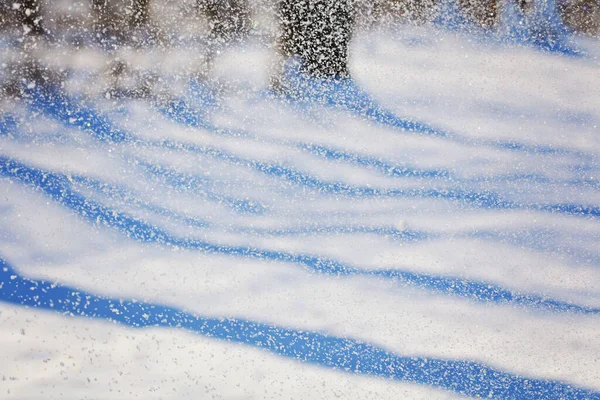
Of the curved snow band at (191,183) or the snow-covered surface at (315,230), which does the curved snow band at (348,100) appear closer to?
the snow-covered surface at (315,230)

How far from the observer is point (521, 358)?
960mm

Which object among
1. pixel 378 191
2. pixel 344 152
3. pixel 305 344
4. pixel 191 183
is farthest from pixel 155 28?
pixel 305 344

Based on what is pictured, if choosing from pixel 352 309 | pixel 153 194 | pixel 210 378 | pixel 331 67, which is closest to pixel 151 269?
pixel 153 194

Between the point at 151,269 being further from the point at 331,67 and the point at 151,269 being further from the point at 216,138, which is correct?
the point at 331,67

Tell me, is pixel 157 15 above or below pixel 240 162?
above

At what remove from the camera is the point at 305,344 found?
3.14 ft

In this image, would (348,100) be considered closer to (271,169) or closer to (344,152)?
(344,152)

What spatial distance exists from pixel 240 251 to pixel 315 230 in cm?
16

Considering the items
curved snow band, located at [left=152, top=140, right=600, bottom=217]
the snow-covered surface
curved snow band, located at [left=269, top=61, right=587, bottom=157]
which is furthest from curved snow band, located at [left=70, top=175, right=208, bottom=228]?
curved snow band, located at [left=269, top=61, right=587, bottom=157]

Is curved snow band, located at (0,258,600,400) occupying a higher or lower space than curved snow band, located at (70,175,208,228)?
lower

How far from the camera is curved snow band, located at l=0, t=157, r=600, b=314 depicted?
0.92 metres

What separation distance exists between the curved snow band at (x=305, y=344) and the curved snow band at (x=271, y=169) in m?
0.30

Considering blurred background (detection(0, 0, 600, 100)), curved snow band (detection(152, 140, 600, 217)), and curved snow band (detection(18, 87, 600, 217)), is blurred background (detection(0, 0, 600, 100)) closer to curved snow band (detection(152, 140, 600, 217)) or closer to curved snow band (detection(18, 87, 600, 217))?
curved snow band (detection(18, 87, 600, 217))

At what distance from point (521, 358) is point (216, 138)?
761mm
